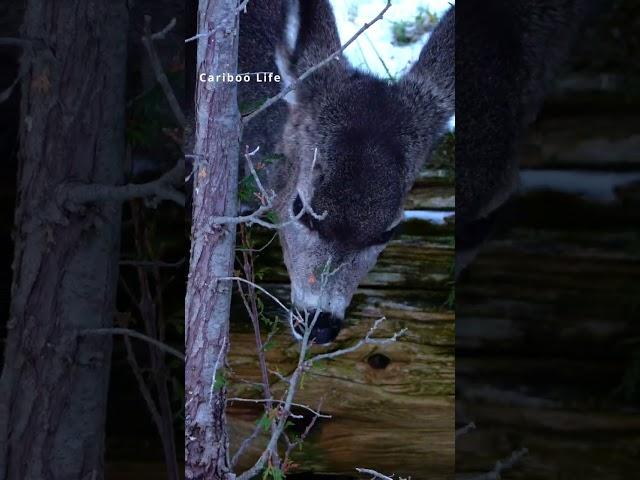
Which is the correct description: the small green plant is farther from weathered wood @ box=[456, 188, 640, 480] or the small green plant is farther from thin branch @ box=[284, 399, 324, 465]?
thin branch @ box=[284, 399, 324, 465]

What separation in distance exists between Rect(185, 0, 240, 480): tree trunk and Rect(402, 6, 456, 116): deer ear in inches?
16.6

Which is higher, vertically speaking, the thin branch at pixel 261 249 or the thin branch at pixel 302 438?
the thin branch at pixel 261 249

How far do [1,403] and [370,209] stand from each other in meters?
1.00

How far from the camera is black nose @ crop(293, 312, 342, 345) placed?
5.78ft

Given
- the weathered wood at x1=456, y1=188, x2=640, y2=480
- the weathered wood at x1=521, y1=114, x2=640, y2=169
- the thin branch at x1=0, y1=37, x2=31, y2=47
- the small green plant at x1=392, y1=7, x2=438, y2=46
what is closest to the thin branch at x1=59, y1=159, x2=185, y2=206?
the thin branch at x1=0, y1=37, x2=31, y2=47

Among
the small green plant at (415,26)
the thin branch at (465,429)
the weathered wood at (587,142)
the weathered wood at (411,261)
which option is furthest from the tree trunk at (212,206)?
the weathered wood at (587,142)

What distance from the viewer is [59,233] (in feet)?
6.44

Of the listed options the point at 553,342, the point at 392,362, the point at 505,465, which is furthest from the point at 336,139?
the point at 505,465

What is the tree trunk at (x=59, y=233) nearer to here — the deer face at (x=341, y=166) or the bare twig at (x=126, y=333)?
the bare twig at (x=126, y=333)

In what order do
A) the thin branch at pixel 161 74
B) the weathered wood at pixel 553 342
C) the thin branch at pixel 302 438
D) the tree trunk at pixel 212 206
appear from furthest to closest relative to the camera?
the weathered wood at pixel 553 342
the thin branch at pixel 161 74
the thin branch at pixel 302 438
the tree trunk at pixel 212 206

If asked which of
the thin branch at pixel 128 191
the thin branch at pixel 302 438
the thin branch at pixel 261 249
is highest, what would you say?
the thin branch at pixel 128 191

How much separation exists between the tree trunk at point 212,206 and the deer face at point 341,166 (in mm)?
253

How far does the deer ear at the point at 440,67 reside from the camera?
175 centimetres

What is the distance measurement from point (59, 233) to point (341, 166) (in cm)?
70
